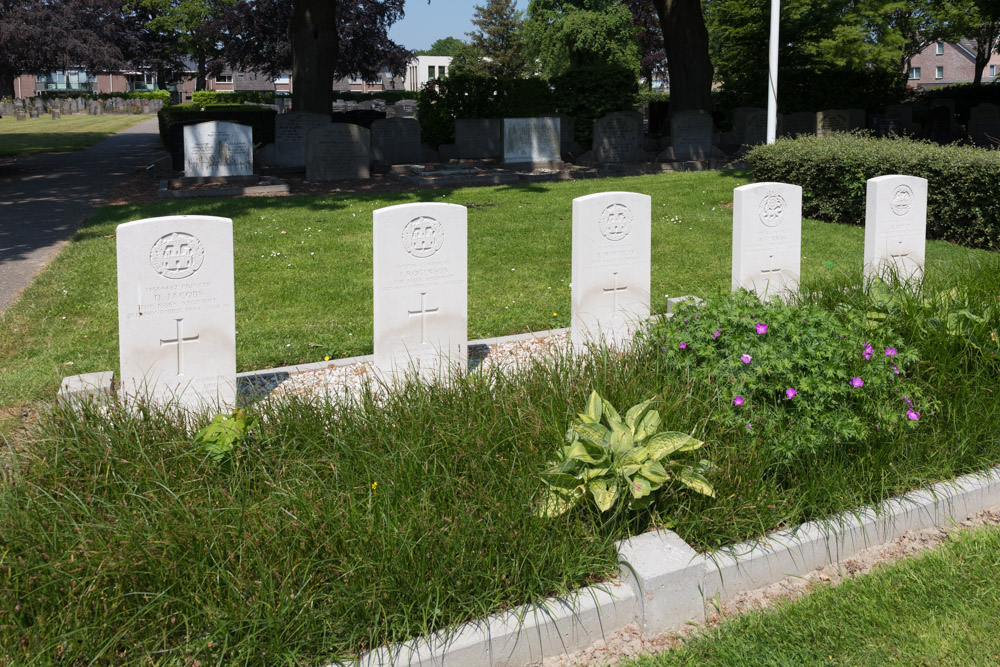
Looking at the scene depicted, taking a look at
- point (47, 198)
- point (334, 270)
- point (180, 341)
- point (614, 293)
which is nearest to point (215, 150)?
point (47, 198)

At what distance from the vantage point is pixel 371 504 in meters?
3.68

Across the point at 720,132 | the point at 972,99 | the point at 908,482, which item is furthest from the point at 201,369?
the point at 972,99

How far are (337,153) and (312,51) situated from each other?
359cm

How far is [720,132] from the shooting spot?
25172mm

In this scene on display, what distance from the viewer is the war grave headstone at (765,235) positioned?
7.24m

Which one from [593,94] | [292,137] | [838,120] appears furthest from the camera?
[593,94]

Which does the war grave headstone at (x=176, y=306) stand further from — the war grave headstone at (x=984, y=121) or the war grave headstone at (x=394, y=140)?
the war grave headstone at (x=984, y=121)

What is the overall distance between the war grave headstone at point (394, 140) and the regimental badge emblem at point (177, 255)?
1622cm

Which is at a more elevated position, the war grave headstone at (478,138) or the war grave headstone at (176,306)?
the war grave headstone at (478,138)

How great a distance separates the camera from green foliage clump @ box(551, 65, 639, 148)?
23.3 m

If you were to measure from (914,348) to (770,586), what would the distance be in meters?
1.76

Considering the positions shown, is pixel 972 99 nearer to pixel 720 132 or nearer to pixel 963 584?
pixel 720 132

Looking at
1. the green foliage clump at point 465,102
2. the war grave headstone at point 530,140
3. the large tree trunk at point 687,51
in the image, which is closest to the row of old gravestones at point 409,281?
the war grave headstone at point 530,140

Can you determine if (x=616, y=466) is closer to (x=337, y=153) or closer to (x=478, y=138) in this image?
(x=337, y=153)
